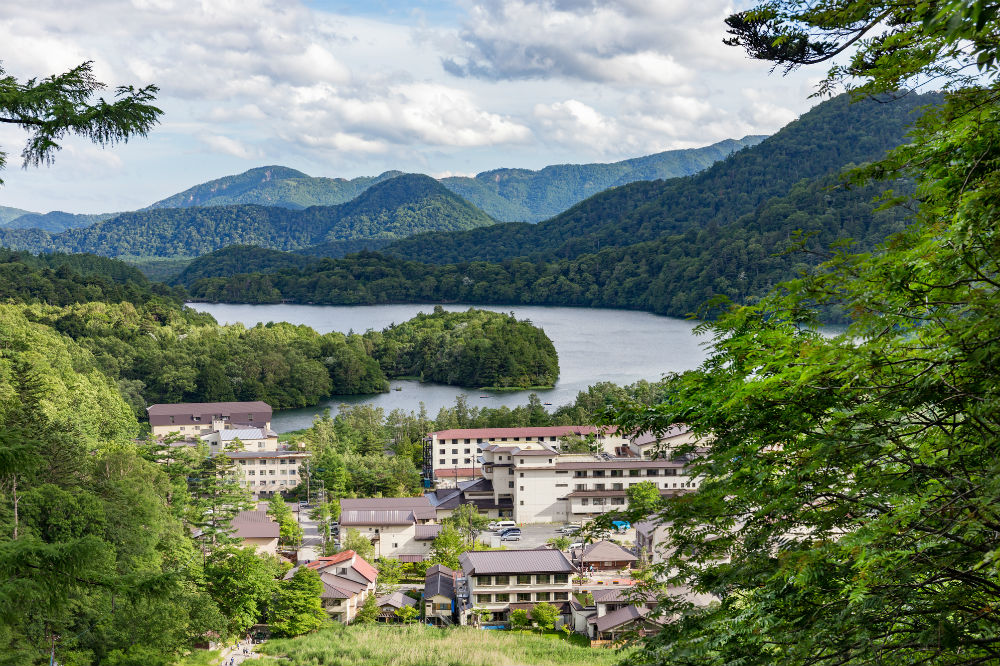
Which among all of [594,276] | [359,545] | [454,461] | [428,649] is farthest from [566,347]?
[428,649]

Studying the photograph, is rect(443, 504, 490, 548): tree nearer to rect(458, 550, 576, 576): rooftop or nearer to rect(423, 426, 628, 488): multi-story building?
rect(458, 550, 576, 576): rooftop

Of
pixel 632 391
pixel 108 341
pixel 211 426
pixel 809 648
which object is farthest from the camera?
pixel 108 341

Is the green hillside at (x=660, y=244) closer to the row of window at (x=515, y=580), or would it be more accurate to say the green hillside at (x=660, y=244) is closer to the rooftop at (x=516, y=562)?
the rooftop at (x=516, y=562)

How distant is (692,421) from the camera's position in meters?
3.79

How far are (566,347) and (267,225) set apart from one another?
4736 inches

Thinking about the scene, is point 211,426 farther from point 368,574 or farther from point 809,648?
point 809,648

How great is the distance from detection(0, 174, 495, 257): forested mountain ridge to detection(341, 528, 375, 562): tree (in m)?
124

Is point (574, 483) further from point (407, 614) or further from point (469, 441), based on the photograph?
point (407, 614)

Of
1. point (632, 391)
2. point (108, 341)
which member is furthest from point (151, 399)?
point (632, 391)

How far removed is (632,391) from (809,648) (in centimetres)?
2272

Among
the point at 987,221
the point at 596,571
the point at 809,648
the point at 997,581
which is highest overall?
the point at 987,221

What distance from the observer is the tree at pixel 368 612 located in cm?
1227

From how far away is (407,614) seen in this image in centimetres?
1235

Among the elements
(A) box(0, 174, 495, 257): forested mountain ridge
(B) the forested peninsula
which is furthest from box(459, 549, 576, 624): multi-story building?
(A) box(0, 174, 495, 257): forested mountain ridge
